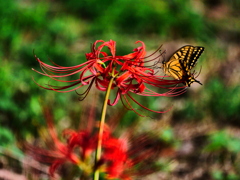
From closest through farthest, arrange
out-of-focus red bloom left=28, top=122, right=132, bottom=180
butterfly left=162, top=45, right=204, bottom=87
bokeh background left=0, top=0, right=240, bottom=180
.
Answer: out-of-focus red bloom left=28, top=122, right=132, bottom=180 < butterfly left=162, top=45, right=204, bottom=87 < bokeh background left=0, top=0, right=240, bottom=180

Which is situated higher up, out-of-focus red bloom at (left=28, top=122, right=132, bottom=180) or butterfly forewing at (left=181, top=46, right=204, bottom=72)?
butterfly forewing at (left=181, top=46, right=204, bottom=72)

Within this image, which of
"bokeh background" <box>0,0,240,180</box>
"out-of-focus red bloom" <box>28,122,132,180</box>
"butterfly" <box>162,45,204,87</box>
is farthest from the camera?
"bokeh background" <box>0,0,240,180</box>

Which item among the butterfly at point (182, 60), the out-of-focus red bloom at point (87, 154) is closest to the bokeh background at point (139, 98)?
the out-of-focus red bloom at point (87, 154)

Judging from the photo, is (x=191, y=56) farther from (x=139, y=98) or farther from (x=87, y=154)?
(x=139, y=98)

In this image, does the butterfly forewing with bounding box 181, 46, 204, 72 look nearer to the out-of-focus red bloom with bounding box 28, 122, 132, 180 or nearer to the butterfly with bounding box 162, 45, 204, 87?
the butterfly with bounding box 162, 45, 204, 87

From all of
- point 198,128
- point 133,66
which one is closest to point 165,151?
point 198,128

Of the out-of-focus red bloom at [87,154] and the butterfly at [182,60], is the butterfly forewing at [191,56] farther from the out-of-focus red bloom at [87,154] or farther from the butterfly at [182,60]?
the out-of-focus red bloom at [87,154]

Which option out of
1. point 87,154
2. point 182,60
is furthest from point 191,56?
point 87,154

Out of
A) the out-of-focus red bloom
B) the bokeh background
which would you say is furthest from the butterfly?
the out-of-focus red bloom

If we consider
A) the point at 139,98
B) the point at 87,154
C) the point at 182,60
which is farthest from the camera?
the point at 139,98

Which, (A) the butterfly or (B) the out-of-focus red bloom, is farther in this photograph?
(A) the butterfly
